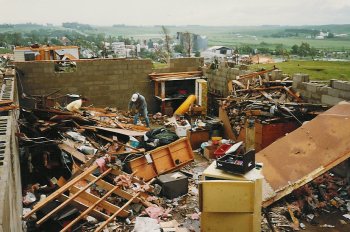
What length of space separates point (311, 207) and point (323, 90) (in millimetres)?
3653

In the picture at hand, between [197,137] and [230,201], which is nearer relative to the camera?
[230,201]

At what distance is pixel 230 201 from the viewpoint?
566cm

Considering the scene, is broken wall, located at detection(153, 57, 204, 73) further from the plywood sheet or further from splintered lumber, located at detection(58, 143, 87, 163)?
the plywood sheet

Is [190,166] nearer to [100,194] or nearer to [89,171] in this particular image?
[100,194]

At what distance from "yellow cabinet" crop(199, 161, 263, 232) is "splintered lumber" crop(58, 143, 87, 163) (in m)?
3.44

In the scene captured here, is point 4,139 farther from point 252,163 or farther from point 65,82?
point 65,82

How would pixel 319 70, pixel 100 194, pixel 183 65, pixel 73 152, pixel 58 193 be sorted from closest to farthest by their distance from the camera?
pixel 58 193 < pixel 100 194 < pixel 73 152 < pixel 183 65 < pixel 319 70

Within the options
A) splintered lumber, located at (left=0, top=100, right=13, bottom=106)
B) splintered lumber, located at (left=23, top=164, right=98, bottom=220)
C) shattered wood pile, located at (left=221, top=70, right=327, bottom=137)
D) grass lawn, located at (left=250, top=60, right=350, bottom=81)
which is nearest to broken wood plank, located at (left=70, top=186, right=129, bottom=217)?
splintered lumber, located at (left=23, top=164, right=98, bottom=220)

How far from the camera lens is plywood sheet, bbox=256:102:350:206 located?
7031 mm

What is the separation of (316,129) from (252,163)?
2894 mm

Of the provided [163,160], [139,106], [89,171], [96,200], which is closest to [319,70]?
[139,106]

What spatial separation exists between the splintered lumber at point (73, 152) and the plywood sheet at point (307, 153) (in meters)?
3.97

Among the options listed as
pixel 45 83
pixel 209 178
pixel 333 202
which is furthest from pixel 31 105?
pixel 333 202

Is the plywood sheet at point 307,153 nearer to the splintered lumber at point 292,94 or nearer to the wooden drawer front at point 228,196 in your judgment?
the wooden drawer front at point 228,196
